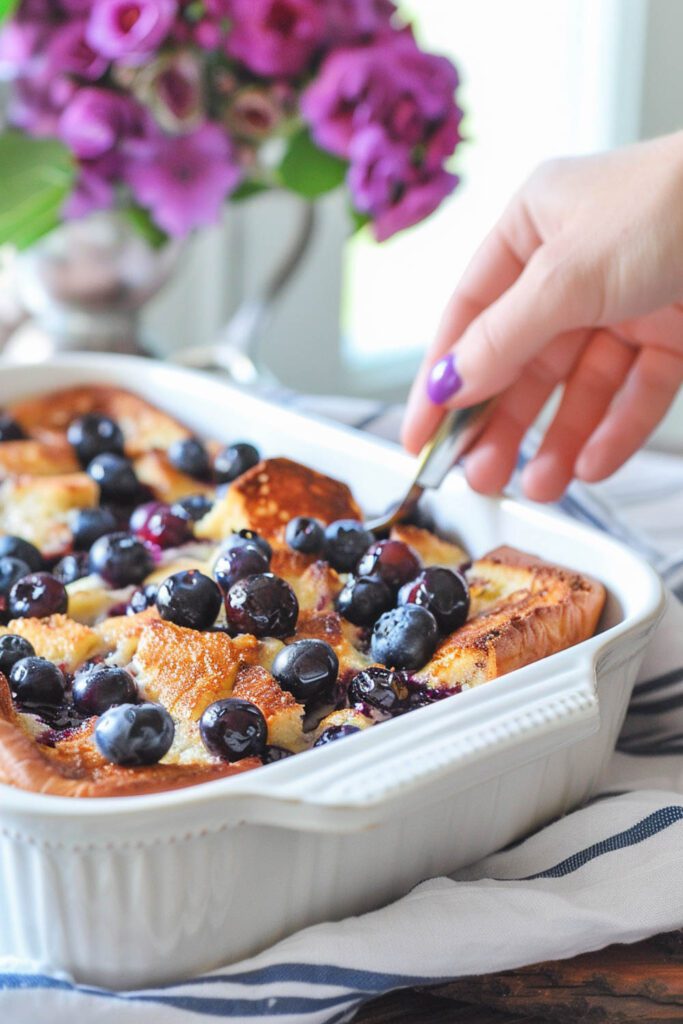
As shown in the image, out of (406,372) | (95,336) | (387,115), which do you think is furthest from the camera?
(406,372)

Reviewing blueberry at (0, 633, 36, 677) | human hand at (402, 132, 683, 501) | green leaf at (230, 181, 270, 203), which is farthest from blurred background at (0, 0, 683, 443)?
blueberry at (0, 633, 36, 677)

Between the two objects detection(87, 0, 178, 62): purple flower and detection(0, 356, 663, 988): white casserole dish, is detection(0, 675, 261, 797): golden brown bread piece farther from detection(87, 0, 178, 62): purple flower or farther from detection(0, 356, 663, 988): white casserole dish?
detection(87, 0, 178, 62): purple flower

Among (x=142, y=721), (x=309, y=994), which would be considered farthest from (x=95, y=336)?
(x=309, y=994)

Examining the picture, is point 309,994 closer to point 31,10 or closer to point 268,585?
point 268,585

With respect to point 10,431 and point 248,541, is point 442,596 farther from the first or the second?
point 10,431

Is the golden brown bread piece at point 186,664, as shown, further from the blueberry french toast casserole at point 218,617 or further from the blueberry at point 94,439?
the blueberry at point 94,439

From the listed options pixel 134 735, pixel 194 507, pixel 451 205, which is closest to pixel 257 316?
pixel 194 507

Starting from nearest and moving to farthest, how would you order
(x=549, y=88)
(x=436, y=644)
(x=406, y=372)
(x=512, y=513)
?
(x=436, y=644) → (x=512, y=513) → (x=406, y=372) → (x=549, y=88)
